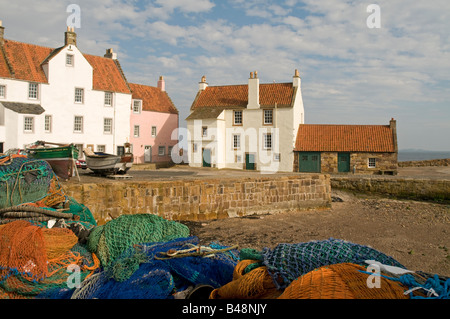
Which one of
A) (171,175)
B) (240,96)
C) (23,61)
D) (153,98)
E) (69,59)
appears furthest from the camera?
(153,98)

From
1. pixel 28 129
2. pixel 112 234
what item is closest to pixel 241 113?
pixel 28 129

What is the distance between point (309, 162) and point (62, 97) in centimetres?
2090

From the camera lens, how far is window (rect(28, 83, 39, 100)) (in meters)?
28.5

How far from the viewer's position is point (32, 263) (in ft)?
15.3

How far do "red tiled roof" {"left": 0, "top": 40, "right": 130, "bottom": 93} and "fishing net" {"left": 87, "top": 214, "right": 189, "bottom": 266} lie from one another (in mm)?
26369

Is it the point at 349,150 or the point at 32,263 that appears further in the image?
the point at 349,150

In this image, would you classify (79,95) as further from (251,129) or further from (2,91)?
(251,129)

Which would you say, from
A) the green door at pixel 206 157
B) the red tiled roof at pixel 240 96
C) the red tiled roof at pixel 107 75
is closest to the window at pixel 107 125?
the red tiled roof at pixel 107 75

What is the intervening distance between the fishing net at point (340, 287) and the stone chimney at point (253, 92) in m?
30.6

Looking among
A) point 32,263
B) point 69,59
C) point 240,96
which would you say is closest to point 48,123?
point 69,59

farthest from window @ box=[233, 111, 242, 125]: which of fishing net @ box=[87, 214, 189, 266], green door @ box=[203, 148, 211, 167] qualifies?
fishing net @ box=[87, 214, 189, 266]

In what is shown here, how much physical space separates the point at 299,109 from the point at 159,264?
32.1m

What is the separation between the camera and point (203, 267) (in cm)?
447
